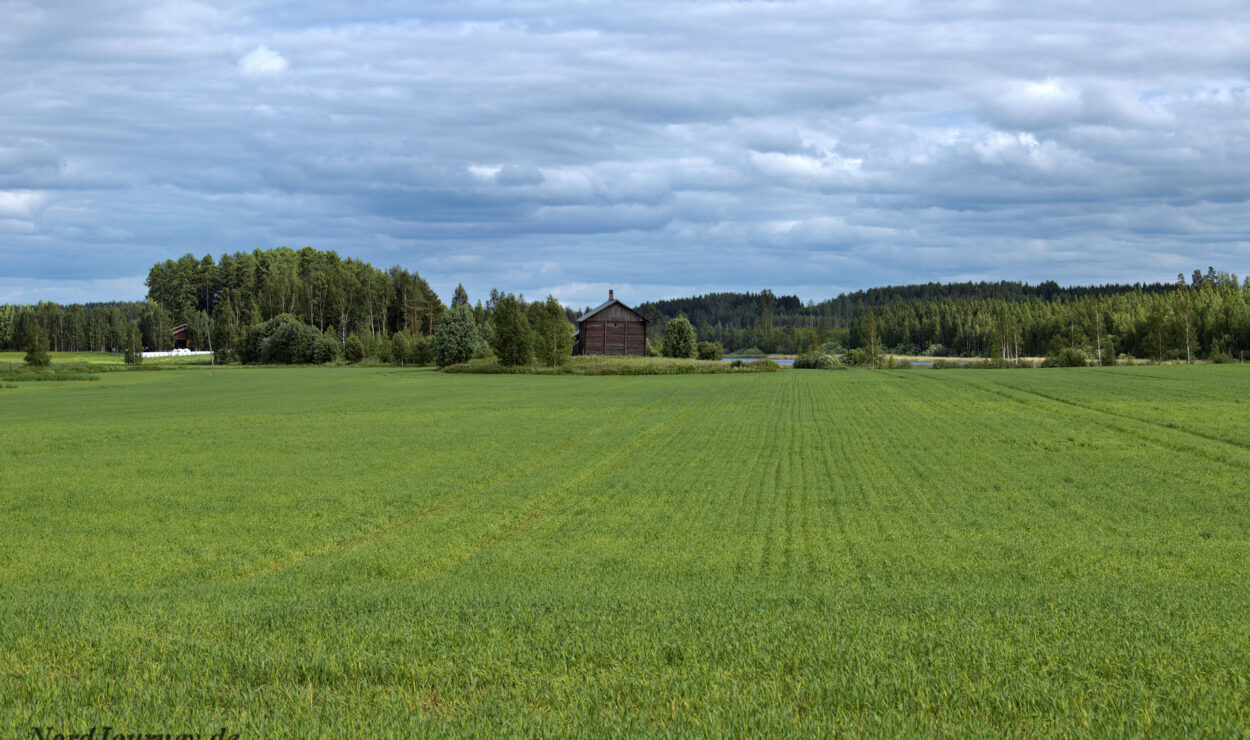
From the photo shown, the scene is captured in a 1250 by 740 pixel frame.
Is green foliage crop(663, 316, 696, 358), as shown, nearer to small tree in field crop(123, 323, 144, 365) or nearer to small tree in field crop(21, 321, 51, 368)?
small tree in field crop(123, 323, 144, 365)

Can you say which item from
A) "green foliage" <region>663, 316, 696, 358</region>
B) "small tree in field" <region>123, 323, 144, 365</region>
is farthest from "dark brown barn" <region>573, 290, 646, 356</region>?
"small tree in field" <region>123, 323, 144, 365</region>

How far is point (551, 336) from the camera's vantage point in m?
105

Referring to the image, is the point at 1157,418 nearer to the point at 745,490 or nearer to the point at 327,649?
the point at 745,490

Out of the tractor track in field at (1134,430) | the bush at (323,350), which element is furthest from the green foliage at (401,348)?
the tractor track in field at (1134,430)

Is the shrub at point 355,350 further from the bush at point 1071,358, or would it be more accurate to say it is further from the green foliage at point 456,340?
the bush at point 1071,358

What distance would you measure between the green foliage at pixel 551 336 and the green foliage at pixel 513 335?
4.17 feet

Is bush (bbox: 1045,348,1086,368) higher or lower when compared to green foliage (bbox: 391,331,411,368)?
lower

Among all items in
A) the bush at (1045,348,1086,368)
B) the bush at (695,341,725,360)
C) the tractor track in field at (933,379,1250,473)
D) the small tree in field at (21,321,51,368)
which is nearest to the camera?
the tractor track in field at (933,379,1250,473)

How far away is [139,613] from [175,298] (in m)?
195

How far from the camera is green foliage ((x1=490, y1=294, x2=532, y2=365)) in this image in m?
103

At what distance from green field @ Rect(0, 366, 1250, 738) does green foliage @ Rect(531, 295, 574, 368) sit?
6935cm

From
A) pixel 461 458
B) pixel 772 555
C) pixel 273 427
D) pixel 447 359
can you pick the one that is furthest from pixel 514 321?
pixel 772 555

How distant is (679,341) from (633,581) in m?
124

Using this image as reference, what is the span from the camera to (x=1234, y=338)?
138125 millimetres
